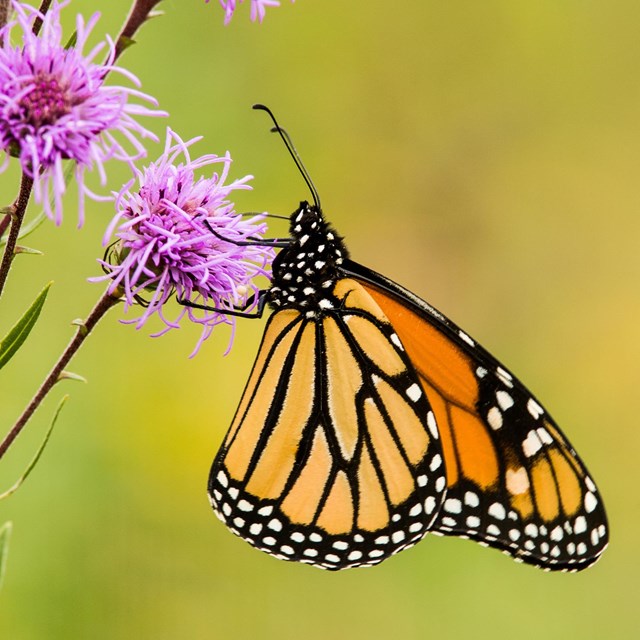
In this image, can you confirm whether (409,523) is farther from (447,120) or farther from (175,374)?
(447,120)

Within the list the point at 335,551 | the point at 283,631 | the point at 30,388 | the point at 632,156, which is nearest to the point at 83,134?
the point at 335,551

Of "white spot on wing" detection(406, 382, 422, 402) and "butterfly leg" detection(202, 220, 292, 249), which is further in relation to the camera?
Answer: "white spot on wing" detection(406, 382, 422, 402)

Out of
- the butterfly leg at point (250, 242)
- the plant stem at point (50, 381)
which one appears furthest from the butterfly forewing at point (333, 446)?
the plant stem at point (50, 381)

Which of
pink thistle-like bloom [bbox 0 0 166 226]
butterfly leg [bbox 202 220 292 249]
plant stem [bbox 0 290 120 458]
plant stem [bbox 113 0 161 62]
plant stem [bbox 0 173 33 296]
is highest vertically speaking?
plant stem [bbox 113 0 161 62]

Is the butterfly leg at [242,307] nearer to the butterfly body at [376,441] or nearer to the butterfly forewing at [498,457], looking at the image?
the butterfly body at [376,441]

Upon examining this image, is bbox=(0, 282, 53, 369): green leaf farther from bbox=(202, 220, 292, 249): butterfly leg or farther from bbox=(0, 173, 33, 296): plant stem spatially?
bbox=(202, 220, 292, 249): butterfly leg

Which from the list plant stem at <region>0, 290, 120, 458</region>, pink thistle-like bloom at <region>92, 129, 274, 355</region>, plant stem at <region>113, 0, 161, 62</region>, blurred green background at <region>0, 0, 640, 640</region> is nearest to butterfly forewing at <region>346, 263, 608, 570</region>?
pink thistle-like bloom at <region>92, 129, 274, 355</region>

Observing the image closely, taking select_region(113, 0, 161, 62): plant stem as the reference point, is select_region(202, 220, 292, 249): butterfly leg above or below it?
below

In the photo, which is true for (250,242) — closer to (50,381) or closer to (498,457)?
(50,381)
